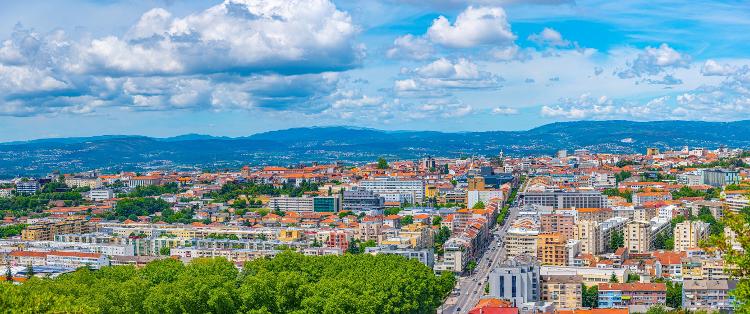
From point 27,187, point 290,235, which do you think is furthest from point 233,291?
point 27,187

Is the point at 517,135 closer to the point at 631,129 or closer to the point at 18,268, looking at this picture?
the point at 631,129

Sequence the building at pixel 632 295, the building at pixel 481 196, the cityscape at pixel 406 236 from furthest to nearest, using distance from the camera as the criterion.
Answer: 1. the building at pixel 481 196
2. the building at pixel 632 295
3. the cityscape at pixel 406 236

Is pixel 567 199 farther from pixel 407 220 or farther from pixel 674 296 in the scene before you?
pixel 674 296

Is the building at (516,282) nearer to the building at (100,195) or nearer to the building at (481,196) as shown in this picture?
the building at (481,196)

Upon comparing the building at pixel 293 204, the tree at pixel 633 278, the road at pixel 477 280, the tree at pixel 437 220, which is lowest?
the road at pixel 477 280

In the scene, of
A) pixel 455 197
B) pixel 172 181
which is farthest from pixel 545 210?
pixel 172 181

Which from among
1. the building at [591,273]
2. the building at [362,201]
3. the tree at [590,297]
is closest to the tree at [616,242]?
the building at [591,273]

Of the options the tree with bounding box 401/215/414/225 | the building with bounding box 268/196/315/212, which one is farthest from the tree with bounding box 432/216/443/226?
the building with bounding box 268/196/315/212
